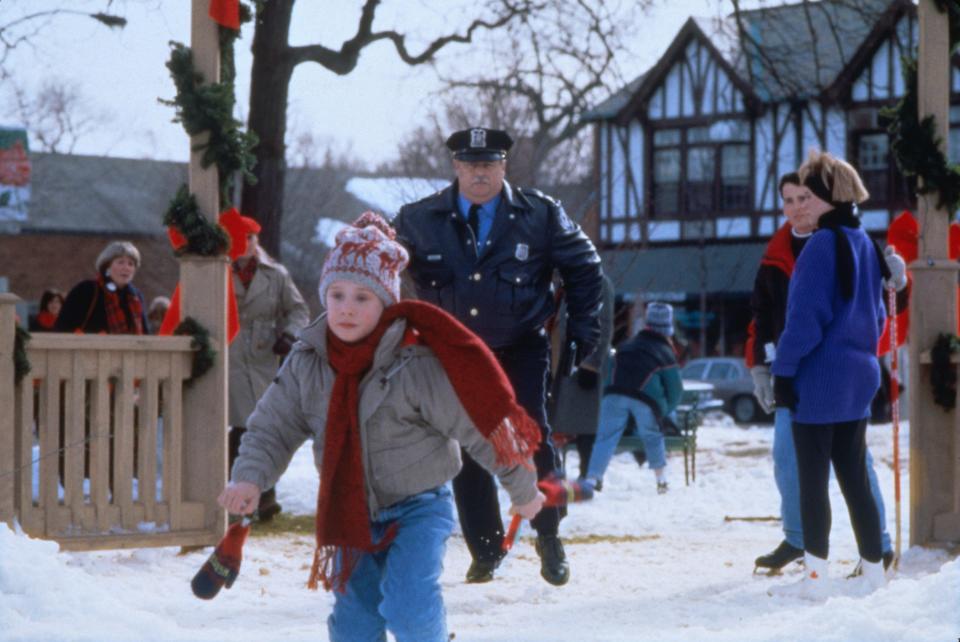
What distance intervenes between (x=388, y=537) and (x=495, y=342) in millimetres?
2080

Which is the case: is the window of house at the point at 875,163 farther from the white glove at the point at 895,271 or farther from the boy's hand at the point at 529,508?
the boy's hand at the point at 529,508

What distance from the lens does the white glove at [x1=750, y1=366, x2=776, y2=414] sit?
6809 millimetres

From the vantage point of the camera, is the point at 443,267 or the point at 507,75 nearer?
the point at 443,267

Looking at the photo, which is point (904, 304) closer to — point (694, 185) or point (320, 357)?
point (320, 357)

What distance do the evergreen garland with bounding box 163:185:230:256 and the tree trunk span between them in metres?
4.64

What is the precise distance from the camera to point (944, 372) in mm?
7801

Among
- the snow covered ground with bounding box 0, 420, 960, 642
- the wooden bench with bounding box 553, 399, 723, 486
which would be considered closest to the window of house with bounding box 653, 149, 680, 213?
the wooden bench with bounding box 553, 399, 723, 486

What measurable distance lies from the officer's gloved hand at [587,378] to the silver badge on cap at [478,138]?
162 inches

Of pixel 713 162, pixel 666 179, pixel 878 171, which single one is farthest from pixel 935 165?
pixel 666 179

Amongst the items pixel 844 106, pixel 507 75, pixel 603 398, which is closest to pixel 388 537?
pixel 603 398

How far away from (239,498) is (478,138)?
2.65 metres

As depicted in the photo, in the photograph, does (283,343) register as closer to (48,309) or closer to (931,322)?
(931,322)

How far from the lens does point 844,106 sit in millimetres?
34281

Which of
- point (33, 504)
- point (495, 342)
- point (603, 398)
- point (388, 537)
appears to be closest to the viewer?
point (388, 537)
